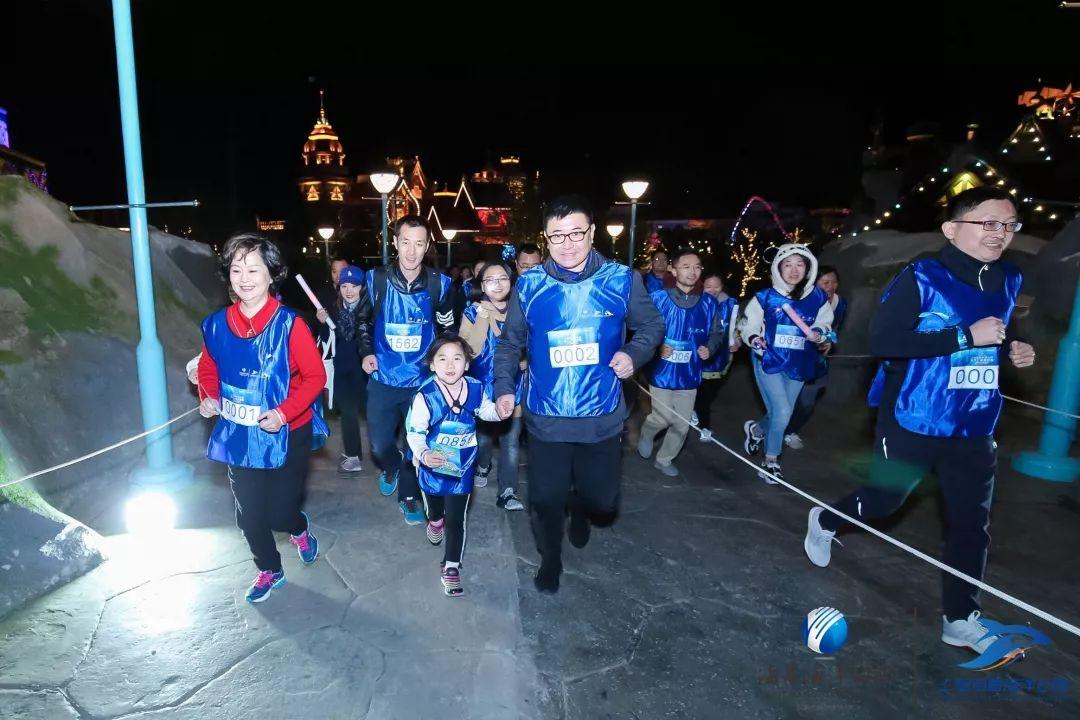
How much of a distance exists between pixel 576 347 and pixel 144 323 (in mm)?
3520

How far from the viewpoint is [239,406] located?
335 centimetres

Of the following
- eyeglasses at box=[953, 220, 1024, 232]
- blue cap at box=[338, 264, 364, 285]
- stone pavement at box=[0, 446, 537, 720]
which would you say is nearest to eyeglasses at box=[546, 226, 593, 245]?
eyeglasses at box=[953, 220, 1024, 232]

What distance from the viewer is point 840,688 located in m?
2.97

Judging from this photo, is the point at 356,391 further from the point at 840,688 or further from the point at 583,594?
the point at 840,688

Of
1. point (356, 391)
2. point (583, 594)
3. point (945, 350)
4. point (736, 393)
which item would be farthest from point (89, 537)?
point (736, 393)

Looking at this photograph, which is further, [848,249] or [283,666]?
[848,249]

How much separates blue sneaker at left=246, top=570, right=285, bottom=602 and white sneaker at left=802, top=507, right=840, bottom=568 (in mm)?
3352

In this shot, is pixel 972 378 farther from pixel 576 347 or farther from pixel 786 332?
pixel 786 332

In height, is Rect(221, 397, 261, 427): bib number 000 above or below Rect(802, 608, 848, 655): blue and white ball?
above

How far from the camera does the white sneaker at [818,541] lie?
159 inches

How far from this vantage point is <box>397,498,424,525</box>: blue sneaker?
183 inches

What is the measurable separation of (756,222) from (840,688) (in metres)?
60.7

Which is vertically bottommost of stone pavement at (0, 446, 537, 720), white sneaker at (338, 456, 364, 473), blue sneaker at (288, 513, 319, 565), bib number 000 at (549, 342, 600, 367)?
stone pavement at (0, 446, 537, 720)

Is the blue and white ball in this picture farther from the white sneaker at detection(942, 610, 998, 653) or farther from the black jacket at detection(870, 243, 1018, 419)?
the black jacket at detection(870, 243, 1018, 419)
